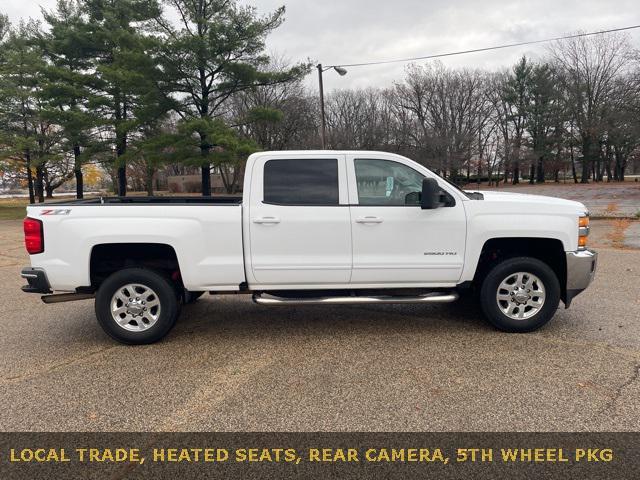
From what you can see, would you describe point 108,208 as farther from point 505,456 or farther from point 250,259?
point 505,456

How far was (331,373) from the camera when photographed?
12.0 feet

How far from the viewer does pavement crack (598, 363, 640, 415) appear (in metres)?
3.02

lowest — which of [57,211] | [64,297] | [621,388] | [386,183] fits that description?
[621,388]

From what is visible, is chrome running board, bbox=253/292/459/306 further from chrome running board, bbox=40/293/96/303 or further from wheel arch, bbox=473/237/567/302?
chrome running board, bbox=40/293/96/303

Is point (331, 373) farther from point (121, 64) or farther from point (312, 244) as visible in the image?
point (121, 64)

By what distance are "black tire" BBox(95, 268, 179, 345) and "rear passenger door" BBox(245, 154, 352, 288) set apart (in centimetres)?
88

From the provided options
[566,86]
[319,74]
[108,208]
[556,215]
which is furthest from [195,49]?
[566,86]

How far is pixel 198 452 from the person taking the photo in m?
2.64

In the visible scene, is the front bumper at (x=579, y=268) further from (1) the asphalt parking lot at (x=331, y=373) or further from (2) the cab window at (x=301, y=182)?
(2) the cab window at (x=301, y=182)

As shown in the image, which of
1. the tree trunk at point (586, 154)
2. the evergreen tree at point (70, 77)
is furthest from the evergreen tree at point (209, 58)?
the tree trunk at point (586, 154)

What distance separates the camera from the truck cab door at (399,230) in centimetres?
430

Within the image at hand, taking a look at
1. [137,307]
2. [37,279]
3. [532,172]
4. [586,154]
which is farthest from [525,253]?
[532,172]

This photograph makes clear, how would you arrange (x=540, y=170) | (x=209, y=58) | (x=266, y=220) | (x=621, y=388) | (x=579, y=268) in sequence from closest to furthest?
(x=621, y=388)
(x=266, y=220)
(x=579, y=268)
(x=209, y=58)
(x=540, y=170)

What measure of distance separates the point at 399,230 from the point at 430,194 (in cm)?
47
